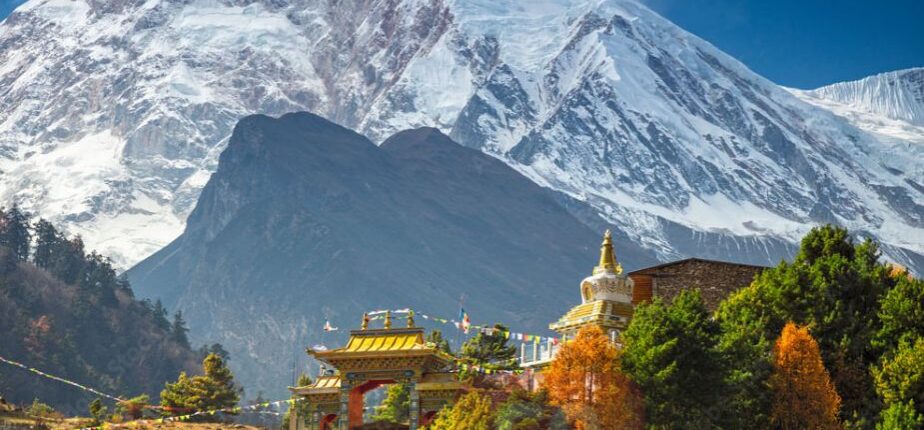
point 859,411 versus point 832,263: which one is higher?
point 832,263

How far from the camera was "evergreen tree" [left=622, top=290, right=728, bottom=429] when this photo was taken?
64.8 m

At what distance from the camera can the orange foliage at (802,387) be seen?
65006mm

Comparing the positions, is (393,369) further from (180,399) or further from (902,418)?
(180,399)

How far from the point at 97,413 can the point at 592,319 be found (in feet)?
122

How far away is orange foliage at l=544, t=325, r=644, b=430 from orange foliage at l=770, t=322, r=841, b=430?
18.8 ft

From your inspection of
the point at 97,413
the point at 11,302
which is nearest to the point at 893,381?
the point at 97,413

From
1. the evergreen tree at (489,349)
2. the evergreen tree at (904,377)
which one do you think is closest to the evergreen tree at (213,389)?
the evergreen tree at (489,349)

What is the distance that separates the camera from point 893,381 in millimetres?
64438

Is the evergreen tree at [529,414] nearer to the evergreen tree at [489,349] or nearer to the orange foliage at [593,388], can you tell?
the orange foliage at [593,388]

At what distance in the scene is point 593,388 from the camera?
215 feet

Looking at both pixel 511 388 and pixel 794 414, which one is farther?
pixel 511 388

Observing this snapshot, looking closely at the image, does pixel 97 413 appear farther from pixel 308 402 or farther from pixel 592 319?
pixel 592 319

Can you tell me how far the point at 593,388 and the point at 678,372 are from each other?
3360mm

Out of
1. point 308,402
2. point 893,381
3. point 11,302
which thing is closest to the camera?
point 893,381
